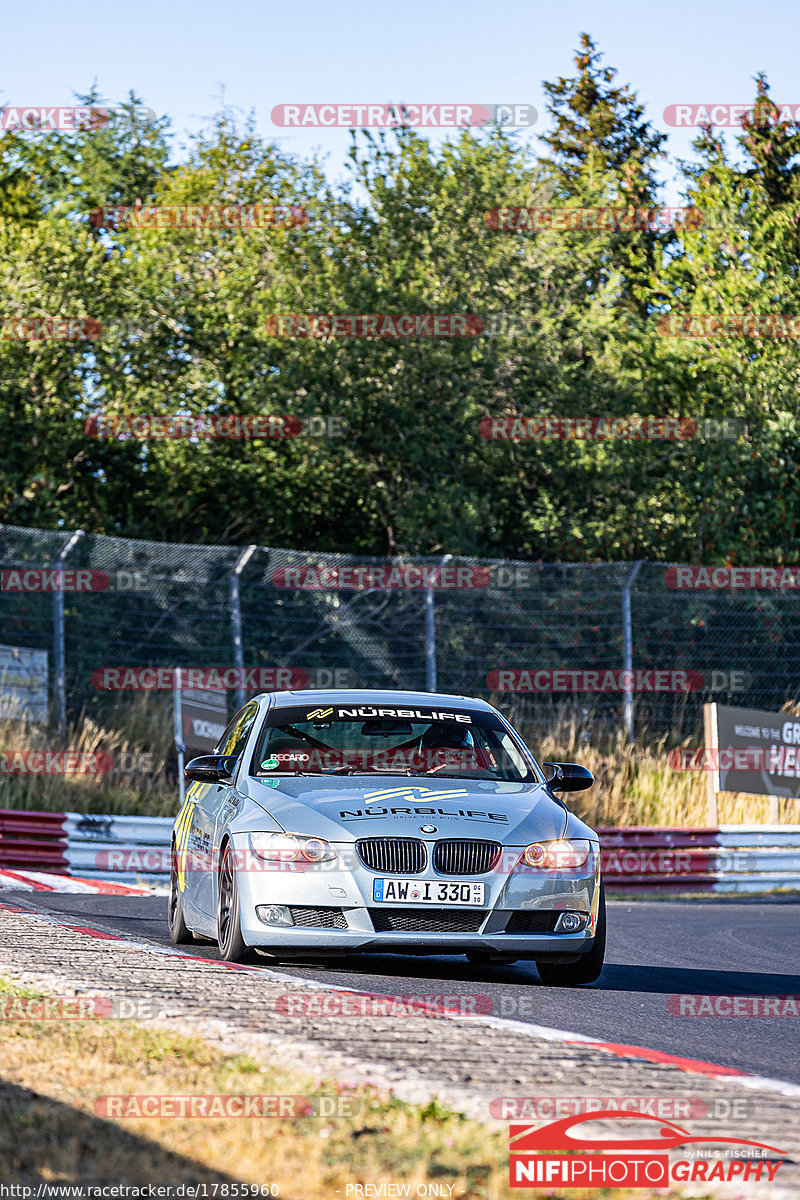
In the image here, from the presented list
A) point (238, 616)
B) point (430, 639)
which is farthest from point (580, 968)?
point (430, 639)

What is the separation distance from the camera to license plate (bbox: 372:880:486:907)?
26.3 feet

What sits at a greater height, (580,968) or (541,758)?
(580,968)

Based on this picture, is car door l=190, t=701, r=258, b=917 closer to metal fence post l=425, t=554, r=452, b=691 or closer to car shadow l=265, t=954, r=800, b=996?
car shadow l=265, t=954, r=800, b=996

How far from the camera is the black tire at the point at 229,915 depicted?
8.32 metres

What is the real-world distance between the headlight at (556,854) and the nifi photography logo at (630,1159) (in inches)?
147

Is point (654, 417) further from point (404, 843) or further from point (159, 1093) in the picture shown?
point (159, 1093)

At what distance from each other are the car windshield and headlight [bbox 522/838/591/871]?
0.87 metres

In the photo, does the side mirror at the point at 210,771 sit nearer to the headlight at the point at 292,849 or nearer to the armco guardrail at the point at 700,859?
the headlight at the point at 292,849

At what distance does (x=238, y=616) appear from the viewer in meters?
20.3

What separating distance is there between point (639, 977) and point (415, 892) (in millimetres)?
2055

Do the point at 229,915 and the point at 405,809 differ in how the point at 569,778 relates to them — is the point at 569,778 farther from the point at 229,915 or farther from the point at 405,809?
the point at 229,915

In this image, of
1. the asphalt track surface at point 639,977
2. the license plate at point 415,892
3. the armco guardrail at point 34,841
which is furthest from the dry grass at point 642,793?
the license plate at point 415,892

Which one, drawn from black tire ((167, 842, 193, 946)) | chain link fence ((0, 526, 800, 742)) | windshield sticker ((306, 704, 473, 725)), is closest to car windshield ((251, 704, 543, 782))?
windshield sticker ((306, 704, 473, 725))

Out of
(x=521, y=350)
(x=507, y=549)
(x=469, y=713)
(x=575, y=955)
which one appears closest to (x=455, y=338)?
(x=521, y=350)
